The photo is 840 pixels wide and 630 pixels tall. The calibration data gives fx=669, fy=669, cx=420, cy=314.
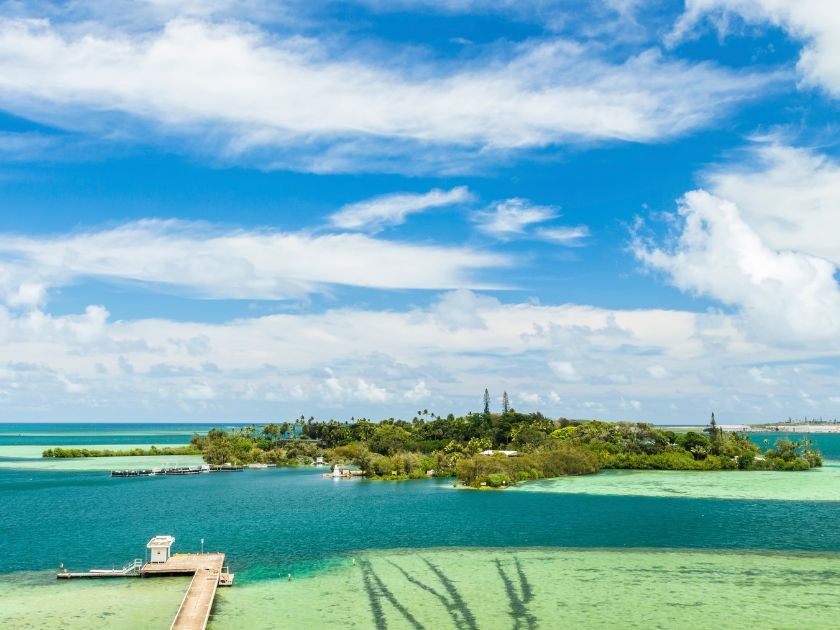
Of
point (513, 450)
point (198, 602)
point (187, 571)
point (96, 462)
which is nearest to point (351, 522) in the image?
point (187, 571)

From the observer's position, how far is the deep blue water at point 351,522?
205 ft

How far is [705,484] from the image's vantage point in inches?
4414

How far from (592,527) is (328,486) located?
56356 mm

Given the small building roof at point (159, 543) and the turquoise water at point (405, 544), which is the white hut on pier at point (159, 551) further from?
the turquoise water at point (405, 544)

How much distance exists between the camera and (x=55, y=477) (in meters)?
134

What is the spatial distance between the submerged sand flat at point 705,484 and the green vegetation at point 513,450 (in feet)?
13.6

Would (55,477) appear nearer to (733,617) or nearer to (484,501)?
(484,501)

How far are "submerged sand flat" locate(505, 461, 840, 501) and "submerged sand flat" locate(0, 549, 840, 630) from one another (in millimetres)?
43347

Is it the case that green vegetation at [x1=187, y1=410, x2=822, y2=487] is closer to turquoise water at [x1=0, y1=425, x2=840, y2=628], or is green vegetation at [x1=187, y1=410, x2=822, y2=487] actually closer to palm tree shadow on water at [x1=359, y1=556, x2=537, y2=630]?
turquoise water at [x1=0, y1=425, x2=840, y2=628]

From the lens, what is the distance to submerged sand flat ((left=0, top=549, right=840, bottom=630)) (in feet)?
136

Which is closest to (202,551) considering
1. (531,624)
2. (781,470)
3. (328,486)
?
(531,624)

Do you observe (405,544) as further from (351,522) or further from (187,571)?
(187,571)

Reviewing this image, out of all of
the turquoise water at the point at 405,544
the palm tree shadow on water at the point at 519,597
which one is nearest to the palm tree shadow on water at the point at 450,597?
the palm tree shadow on water at the point at 519,597

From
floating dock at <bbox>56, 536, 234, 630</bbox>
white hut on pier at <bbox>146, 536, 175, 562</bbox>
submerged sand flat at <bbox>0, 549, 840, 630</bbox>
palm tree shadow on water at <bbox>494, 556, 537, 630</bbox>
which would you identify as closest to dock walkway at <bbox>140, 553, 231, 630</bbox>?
floating dock at <bbox>56, 536, 234, 630</bbox>
